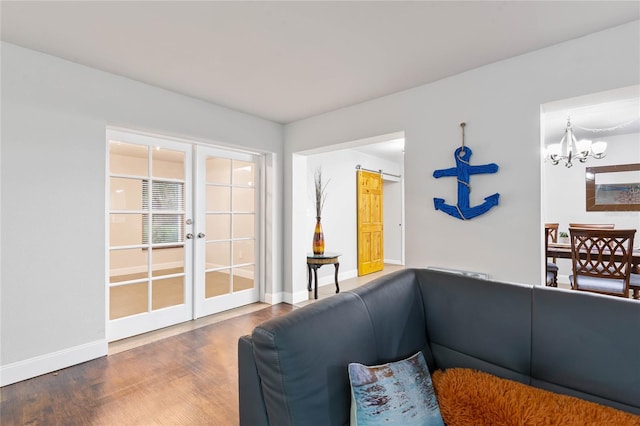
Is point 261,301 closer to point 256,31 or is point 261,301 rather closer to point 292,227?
point 292,227

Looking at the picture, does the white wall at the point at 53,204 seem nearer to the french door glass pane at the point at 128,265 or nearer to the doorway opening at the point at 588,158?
the french door glass pane at the point at 128,265

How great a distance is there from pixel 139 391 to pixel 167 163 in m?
2.18

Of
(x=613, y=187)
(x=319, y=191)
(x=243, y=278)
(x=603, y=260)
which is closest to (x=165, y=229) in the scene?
(x=243, y=278)

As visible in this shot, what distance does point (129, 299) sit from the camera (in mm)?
3186

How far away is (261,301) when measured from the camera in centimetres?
419

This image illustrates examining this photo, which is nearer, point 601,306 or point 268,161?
point 601,306

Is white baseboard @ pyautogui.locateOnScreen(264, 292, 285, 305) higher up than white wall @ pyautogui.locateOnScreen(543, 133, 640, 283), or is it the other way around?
white wall @ pyautogui.locateOnScreen(543, 133, 640, 283)

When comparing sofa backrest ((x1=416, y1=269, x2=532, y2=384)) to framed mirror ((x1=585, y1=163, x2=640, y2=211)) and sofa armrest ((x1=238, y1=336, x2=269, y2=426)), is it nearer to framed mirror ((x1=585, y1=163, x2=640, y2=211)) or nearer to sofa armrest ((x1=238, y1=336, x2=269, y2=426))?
sofa armrest ((x1=238, y1=336, x2=269, y2=426))

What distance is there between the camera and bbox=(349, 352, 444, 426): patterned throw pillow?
1032mm

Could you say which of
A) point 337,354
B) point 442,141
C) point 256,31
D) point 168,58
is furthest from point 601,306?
point 168,58

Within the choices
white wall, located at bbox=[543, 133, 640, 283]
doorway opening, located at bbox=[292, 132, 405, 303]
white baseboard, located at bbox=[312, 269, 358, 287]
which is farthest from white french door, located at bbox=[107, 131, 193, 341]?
white wall, located at bbox=[543, 133, 640, 283]

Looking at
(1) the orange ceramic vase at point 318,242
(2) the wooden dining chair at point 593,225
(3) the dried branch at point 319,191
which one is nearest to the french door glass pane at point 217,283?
(1) the orange ceramic vase at point 318,242

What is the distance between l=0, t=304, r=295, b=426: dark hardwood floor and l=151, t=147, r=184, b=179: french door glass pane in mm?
1716

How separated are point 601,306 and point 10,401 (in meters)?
3.35
